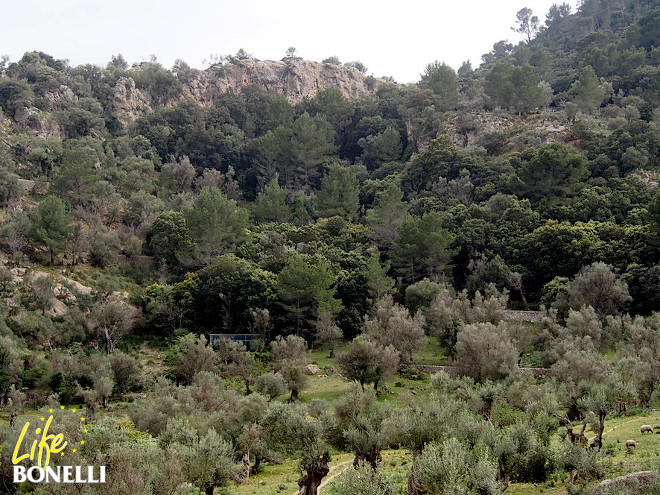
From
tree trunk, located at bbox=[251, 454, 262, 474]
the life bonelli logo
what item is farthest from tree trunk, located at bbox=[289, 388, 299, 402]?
the life bonelli logo

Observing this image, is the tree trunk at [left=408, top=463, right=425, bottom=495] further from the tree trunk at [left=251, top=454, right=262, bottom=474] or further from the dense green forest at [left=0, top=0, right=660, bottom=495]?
the tree trunk at [left=251, top=454, right=262, bottom=474]

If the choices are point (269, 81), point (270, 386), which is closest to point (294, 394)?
point (270, 386)

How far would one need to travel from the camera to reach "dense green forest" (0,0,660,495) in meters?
27.6

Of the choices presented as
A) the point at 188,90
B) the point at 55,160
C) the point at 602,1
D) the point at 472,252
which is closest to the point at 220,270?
the point at 472,252

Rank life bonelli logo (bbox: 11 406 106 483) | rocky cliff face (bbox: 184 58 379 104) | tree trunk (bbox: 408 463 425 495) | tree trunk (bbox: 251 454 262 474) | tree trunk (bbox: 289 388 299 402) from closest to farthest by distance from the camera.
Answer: life bonelli logo (bbox: 11 406 106 483) < tree trunk (bbox: 408 463 425 495) < tree trunk (bbox: 251 454 262 474) < tree trunk (bbox: 289 388 299 402) < rocky cliff face (bbox: 184 58 379 104)

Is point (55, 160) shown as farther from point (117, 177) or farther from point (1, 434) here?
point (1, 434)

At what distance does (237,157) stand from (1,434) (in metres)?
84.0

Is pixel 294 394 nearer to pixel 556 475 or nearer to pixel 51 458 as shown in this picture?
pixel 51 458

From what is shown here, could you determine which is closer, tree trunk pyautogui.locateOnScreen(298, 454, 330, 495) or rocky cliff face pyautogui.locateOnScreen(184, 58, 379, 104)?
tree trunk pyautogui.locateOnScreen(298, 454, 330, 495)

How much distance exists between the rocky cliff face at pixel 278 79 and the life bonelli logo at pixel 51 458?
350 ft

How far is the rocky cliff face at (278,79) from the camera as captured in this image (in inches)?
4973

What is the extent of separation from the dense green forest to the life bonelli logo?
809mm

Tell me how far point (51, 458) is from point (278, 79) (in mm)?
118575

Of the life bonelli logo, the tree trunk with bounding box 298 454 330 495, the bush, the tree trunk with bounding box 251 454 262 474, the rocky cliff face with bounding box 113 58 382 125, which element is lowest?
the tree trunk with bounding box 251 454 262 474
